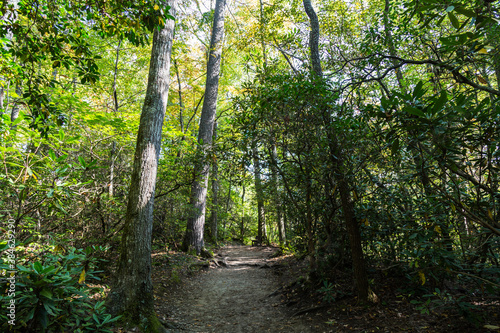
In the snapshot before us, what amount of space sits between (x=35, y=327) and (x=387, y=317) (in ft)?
13.4

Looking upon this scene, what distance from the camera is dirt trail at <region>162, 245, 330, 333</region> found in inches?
167

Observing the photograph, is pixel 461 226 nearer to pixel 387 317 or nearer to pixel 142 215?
pixel 387 317

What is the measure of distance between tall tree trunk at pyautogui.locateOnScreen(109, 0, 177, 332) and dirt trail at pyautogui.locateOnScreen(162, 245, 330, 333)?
83 cm

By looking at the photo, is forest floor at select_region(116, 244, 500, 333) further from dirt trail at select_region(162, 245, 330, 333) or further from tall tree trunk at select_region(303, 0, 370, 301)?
tall tree trunk at select_region(303, 0, 370, 301)

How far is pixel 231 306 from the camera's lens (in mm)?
5344

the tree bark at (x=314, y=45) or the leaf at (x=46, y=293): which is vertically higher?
the tree bark at (x=314, y=45)

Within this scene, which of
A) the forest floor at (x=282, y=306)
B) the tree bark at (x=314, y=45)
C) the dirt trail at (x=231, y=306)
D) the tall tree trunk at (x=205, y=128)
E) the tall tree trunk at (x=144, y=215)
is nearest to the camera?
the forest floor at (x=282, y=306)

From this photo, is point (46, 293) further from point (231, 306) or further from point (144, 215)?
point (231, 306)

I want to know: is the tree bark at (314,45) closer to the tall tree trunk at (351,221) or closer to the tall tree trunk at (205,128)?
the tall tree trunk at (351,221)

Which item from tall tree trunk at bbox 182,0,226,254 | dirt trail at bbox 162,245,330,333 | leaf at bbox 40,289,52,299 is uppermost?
tall tree trunk at bbox 182,0,226,254

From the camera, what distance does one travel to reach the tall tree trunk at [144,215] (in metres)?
3.67

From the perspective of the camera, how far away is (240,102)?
512cm

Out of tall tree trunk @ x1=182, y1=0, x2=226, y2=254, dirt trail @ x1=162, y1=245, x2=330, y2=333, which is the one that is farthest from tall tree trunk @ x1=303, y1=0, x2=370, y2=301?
tall tree trunk @ x1=182, y1=0, x2=226, y2=254

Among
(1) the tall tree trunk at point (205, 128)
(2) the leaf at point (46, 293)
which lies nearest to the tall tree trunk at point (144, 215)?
(2) the leaf at point (46, 293)
